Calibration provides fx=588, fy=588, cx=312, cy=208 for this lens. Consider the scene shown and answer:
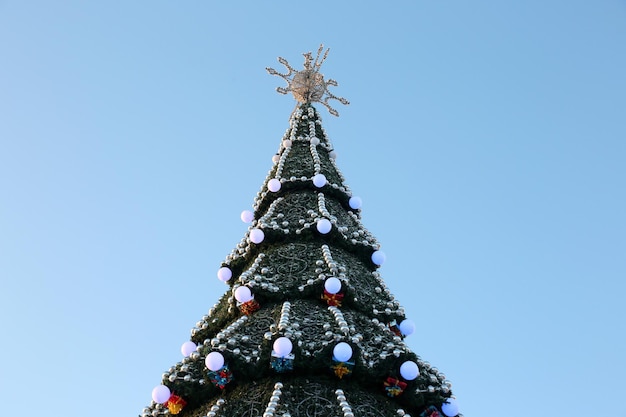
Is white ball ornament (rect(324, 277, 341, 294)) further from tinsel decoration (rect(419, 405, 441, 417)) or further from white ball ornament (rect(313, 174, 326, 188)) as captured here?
white ball ornament (rect(313, 174, 326, 188))

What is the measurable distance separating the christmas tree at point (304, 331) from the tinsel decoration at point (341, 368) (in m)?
0.01

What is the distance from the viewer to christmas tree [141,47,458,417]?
755 cm

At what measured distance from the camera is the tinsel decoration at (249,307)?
29.9 ft

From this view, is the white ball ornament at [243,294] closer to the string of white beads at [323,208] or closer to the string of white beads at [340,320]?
the string of white beads at [340,320]

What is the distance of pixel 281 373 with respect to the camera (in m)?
7.66

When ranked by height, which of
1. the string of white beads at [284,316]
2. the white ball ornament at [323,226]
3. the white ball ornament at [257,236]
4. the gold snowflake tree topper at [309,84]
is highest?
the gold snowflake tree topper at [309,84]

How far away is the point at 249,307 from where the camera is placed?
9.15 metres

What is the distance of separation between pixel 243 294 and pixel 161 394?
1.92 meters

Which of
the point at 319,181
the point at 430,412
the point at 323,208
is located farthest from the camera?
the point at 319,181

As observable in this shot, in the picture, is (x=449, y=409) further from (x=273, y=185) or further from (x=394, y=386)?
(x=273, y=185)

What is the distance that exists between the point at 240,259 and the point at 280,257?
1.28 meters

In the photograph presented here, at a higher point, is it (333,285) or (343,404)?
(333,285)

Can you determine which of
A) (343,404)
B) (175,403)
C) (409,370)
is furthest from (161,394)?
(409,370)

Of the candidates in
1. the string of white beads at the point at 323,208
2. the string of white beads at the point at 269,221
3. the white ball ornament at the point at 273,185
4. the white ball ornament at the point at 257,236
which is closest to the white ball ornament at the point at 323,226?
the string of white beads at the point at 323,208
